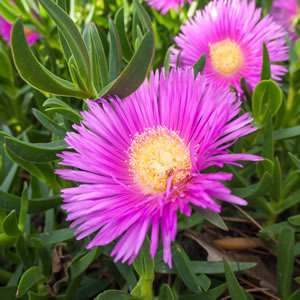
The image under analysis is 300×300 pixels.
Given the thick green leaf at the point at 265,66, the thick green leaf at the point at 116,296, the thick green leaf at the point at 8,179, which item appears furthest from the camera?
the thick green leaf at the point at 8,179

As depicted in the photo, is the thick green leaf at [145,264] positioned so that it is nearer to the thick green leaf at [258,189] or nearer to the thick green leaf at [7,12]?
the thick green leaf at [258,189]

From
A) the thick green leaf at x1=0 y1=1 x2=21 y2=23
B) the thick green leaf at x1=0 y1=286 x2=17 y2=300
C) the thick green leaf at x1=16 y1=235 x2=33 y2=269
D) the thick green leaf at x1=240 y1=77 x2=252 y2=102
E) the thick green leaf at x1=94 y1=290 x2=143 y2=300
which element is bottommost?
the thick green leaf at x1=94 y1=290 x2=143 y2=300

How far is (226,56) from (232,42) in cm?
4

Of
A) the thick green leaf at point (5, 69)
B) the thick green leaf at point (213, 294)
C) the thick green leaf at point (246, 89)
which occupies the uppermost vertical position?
the thick green leaf at point (5, 69)

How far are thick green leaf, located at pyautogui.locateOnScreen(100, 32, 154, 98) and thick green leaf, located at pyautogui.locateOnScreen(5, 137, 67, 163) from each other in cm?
13

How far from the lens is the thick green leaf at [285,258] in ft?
2.05

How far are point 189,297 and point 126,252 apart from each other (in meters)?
0.25

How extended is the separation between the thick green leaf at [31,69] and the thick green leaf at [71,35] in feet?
0.13

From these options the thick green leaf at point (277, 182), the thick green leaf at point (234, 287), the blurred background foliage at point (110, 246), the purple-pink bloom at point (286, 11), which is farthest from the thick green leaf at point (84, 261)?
the purple-pink bloom at point (286, 11)

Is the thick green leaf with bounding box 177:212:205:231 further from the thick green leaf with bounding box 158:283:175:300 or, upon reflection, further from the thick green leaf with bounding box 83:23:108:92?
the thick green leaf with bounding box 83:23:108:92

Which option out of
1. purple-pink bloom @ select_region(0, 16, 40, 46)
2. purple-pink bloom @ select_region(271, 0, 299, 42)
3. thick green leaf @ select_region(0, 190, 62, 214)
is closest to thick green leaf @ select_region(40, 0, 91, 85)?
thick green leaf @ select_region(0, 190, 62, 214)

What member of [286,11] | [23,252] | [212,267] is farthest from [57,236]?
[286,11]

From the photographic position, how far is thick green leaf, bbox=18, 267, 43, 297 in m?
0.62

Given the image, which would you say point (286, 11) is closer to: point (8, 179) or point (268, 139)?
point (268, 139)
